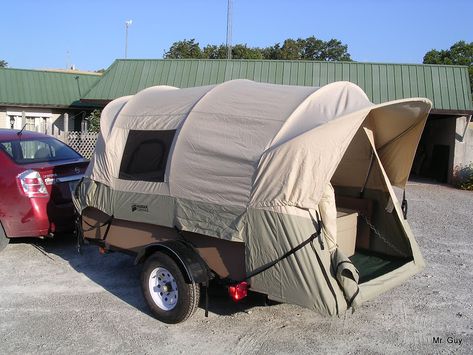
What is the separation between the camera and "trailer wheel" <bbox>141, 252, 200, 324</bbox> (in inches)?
184

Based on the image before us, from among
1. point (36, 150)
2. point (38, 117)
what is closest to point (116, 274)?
point (36, 150)

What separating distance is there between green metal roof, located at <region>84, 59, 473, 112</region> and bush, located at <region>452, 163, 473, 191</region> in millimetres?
2043

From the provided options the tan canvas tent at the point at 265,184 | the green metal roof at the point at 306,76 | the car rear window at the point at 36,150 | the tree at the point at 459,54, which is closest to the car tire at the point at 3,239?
the car rear window at the point at 36,150

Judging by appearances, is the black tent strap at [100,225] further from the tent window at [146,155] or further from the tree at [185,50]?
the tree at [185,50]

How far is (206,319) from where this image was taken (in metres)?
5.01

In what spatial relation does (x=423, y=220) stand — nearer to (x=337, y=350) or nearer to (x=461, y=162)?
(x=337, y=350)

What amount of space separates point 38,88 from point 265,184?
2018 cm

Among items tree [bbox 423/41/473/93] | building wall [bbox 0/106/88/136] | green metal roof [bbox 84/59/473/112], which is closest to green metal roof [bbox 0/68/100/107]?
building wall [bbox 0/106/88/136]

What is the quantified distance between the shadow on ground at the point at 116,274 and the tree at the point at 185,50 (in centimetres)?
4346

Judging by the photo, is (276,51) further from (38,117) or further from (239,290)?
(239,290)

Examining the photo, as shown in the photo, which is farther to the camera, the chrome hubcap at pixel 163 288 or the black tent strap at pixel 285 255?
the chrome hubcap at pixel 163 288

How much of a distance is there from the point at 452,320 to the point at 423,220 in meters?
5.56

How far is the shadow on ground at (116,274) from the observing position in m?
5.33

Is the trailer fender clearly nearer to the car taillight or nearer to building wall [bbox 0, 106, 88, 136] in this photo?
the car taillight
